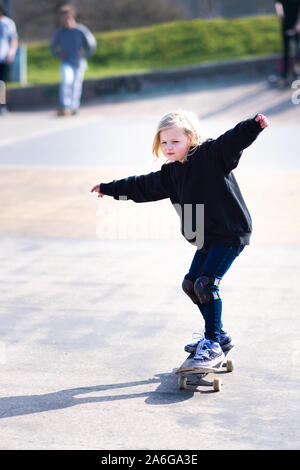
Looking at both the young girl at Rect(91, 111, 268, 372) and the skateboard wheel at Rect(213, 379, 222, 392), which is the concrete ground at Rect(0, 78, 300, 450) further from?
the young girl at Rect(91, 111, 268, 372)

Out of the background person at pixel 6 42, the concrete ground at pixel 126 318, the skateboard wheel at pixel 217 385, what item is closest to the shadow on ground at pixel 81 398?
the concrete ground at pixel 126 318

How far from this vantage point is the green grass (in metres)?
22.6

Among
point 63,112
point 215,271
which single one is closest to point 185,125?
point 215,271

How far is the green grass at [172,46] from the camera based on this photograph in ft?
74.1

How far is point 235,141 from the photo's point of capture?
4488mm

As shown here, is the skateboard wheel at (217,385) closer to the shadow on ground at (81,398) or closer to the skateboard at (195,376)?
the skateboard at (195,376)

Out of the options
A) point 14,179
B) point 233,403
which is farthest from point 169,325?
point 14,179

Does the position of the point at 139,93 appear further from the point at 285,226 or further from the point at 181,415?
the point at 181,415

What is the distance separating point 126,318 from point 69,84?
→ 1272cm

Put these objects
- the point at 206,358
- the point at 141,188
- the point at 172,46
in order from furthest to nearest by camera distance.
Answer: the point at 172,46 → the point at 141,188 → the point at 206,358

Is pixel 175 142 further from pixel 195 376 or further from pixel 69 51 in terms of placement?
pixel 69 51
